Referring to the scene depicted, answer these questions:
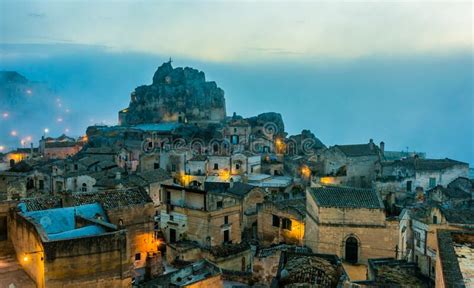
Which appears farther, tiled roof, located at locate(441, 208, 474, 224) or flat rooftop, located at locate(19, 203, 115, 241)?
tiled roof, located at locate(441, 208, 474, 224)

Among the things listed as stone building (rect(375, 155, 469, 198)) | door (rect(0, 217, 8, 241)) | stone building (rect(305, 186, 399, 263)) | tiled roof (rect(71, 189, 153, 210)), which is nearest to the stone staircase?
door (rect(0, 217, 8, 241))

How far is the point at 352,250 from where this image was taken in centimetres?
2170

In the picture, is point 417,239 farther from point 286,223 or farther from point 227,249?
point 227,249

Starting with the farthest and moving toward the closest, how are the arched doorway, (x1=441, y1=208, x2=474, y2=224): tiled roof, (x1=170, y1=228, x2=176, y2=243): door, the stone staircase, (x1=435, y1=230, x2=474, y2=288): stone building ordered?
(x1=170, y1=228, x2=176, y2=243): door, (x1=441, y1=208, x2=474, y2=224): tiled roof, the arched doorway, the stone staircase, (x1=435, y1=230, x2=474, y2=288): stone building

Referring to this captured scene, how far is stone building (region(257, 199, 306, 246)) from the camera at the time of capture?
26.9 m

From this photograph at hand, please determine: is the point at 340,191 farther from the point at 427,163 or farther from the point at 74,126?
the point at 74,126

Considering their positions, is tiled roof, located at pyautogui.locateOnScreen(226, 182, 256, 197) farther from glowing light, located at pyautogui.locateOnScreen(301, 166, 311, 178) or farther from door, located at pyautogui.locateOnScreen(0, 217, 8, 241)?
door, located at pyautogui.locateOnScreen(0, 217, 8, 241)

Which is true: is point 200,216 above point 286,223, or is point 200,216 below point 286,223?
above

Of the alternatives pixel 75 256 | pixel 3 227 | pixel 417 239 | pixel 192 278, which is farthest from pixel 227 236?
pixel 75 256

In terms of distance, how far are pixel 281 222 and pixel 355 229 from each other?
6.92m

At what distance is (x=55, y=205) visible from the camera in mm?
22594

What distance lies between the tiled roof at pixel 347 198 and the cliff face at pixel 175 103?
48.4 m

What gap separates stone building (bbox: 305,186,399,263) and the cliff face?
4932 cm

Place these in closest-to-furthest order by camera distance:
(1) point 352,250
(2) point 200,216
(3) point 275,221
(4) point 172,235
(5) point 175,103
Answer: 1. (1) point 352,250
2. (2) point 200,216
3. (3) point 275,221
4. (4) point 172,235
5. (5) point 175,103
